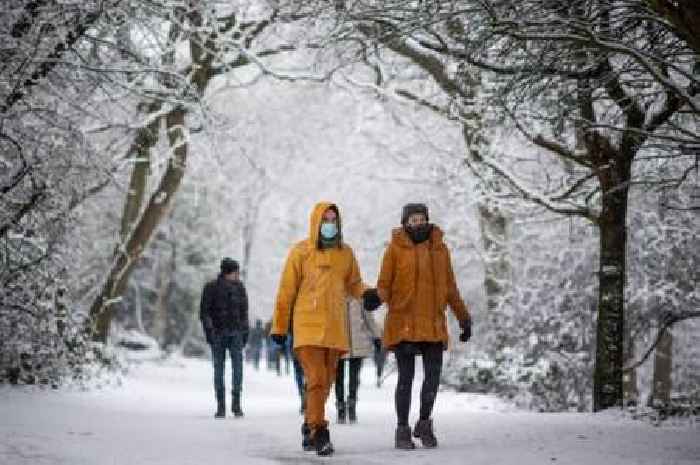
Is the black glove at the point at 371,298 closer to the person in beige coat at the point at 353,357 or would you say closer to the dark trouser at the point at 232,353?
the person in beige coat at the point at 353,357

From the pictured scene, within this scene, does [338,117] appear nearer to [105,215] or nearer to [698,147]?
[105,215]

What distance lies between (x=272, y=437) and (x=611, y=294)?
162 inches

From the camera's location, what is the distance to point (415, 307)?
7.24m

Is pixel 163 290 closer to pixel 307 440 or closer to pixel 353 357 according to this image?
pixel 353 357

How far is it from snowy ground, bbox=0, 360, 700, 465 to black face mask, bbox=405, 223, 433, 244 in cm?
166

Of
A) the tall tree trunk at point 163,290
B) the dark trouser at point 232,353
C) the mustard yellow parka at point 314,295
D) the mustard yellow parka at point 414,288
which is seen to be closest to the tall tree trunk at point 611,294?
the mustard yellow parka at point 414,288

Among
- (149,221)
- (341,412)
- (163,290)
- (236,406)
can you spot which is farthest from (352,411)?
(163,290)

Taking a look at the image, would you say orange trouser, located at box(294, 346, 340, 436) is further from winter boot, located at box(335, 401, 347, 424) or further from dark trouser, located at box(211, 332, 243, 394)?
dark trouser, located at box(211, 332, 243, 394)

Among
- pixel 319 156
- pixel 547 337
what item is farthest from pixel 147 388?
pixel 319 156

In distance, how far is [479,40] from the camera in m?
7.45

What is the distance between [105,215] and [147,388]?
46.1 feet

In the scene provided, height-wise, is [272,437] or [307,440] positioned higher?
[307,440]

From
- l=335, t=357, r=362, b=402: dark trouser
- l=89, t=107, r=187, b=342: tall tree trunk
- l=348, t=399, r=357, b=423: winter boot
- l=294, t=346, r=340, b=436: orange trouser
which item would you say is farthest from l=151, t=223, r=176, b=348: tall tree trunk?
l=294, t=346, r=340, b=436: orange trouser

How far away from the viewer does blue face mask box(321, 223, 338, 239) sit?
7.08 m
